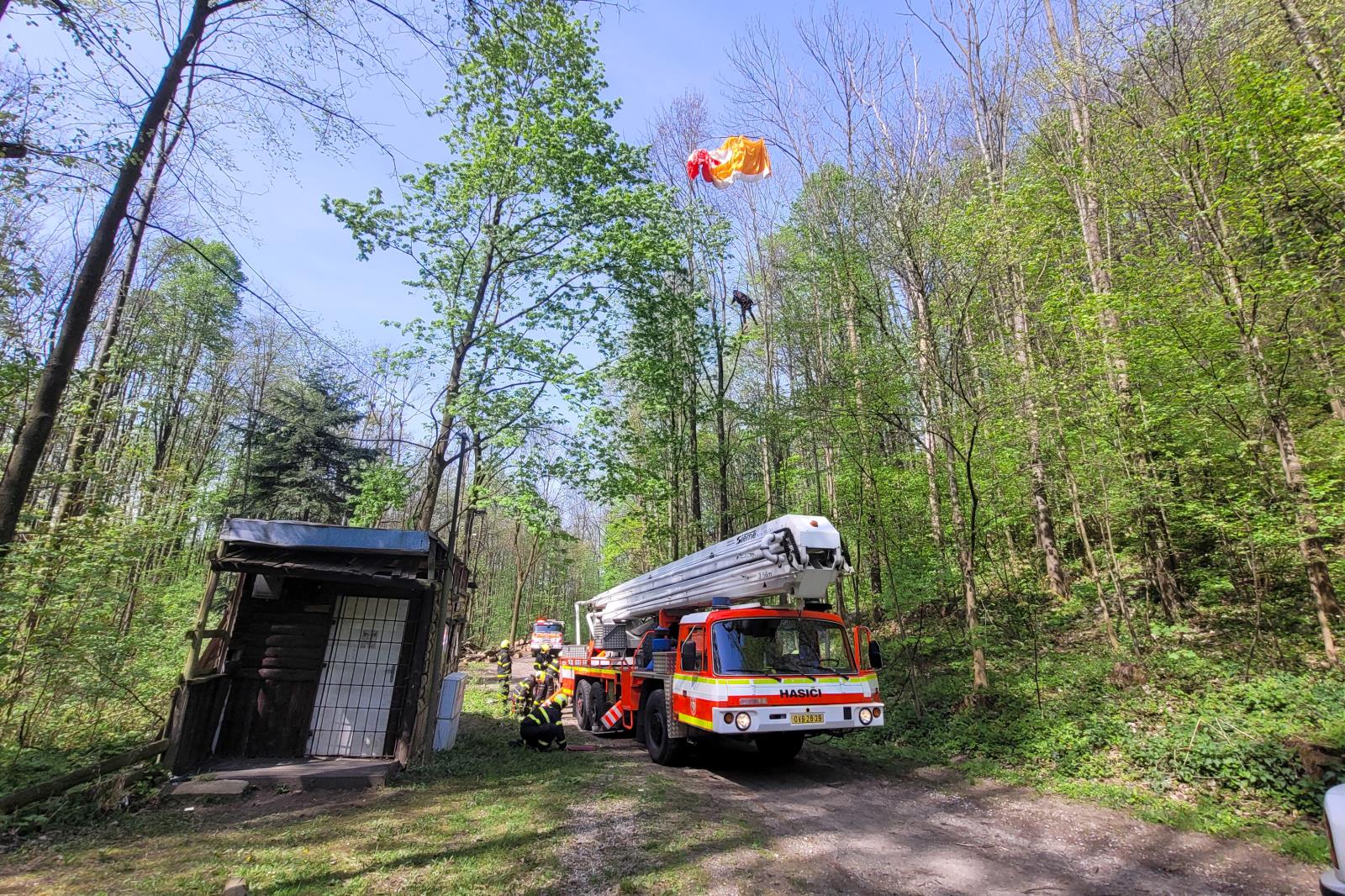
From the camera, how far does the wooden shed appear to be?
24.4 feet

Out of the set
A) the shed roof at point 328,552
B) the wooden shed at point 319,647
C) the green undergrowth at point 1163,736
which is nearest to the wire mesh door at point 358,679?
the wooden shed at point 319,647

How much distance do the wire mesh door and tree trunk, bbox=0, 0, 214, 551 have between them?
3.78 m

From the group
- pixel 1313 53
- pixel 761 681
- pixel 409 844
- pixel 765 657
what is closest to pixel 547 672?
pixel 765 657

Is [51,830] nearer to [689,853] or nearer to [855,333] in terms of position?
[689,853]

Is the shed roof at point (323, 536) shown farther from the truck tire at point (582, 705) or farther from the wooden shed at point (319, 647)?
the truck tire at point (582, 705)

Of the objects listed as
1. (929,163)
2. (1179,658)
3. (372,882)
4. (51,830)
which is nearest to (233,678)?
(51,830)

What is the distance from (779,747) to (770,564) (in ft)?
9.98

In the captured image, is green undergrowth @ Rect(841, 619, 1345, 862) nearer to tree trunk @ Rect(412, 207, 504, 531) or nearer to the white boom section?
the white boom section

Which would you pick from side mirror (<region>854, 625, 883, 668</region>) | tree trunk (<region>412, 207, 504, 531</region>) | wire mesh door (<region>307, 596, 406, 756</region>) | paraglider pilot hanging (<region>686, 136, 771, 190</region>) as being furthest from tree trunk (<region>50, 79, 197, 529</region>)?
paraglider pilot hanging (<region>686, 136, 771, 190</region>)

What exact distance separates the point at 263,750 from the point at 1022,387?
12.4 m

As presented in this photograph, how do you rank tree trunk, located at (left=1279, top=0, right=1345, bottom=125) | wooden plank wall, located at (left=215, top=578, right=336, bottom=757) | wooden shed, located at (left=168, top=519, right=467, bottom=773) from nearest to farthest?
tree trunk, located at (left=1279, top=0, right=1345, bottom=125)
wooden shed, located at (left=168, top=519, right=467, bottom=773)
wooden plank wall, located at (left=215, top=578, right=336, bottom=757)

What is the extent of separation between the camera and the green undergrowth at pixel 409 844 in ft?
13.6

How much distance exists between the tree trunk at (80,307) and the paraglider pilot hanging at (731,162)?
12739mm

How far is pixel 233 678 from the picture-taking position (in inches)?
315
